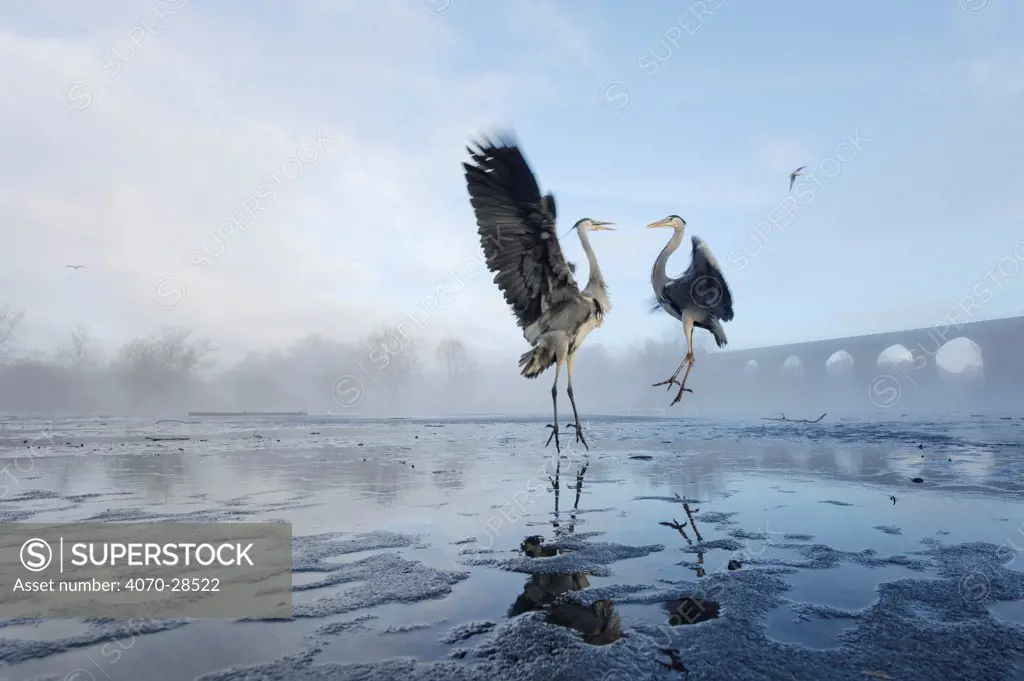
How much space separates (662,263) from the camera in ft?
24.7

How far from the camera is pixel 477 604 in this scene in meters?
2.98

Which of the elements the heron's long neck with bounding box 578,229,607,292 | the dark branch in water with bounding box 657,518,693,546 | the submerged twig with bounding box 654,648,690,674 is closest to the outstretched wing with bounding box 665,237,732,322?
the heron's long neck with bounding box 578,229,607,292

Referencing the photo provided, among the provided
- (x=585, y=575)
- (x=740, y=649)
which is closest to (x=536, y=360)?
(x=585, y=575)

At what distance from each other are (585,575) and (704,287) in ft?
15.8

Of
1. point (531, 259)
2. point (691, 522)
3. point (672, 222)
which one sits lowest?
point (691, 522)

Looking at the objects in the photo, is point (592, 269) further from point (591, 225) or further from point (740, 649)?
point (740, 649)

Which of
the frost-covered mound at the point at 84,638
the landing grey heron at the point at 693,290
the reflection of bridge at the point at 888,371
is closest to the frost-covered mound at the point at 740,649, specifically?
the frost-covered mound at the point at 84,638

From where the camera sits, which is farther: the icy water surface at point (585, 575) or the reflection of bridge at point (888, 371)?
the reflection of bridge at point (888, 371)

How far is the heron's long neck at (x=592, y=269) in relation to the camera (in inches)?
302

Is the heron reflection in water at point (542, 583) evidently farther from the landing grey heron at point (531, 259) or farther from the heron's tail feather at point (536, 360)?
the heron's tail feather at point (536, 360)

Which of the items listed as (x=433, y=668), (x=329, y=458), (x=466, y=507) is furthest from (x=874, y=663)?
(x=329, y=458)

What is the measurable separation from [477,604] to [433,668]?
766 mm

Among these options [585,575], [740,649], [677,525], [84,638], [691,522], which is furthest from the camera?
[691,522]

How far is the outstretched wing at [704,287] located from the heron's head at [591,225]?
Result: 1196 mm
